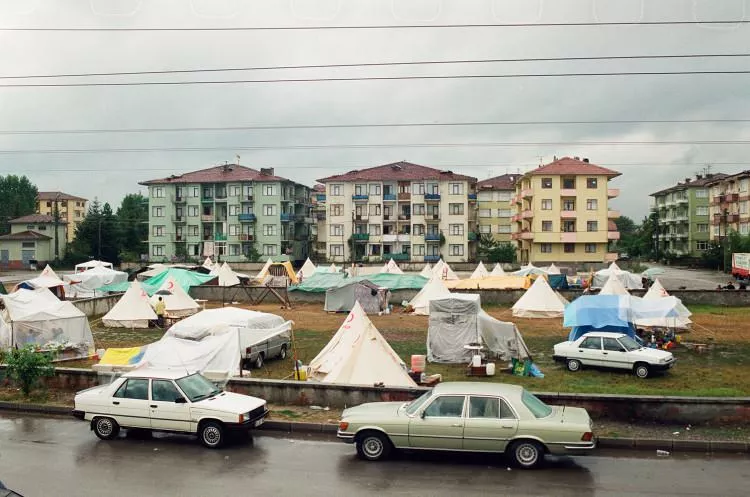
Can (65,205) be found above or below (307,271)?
above

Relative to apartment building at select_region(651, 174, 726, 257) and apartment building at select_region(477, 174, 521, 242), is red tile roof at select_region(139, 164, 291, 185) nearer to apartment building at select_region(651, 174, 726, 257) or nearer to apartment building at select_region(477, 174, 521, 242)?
apartment building at select_region(477, 174, 521, 242)

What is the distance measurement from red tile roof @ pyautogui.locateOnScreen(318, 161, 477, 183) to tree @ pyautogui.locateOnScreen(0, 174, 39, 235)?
68.6 m

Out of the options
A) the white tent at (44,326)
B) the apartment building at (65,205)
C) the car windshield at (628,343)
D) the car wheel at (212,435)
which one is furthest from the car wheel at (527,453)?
the apartment building at (65,205)

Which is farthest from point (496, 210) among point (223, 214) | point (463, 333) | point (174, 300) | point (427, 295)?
point (463, 333)

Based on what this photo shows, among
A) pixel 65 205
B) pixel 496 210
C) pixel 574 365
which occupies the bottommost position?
pixel 574 365

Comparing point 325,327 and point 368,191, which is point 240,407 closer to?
point 325,327

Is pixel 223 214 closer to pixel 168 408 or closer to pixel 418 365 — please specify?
pixel 418 365

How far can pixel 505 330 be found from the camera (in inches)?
917

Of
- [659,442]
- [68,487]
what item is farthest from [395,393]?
[68,487]

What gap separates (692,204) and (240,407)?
102779 millimetres

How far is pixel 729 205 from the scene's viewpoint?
88062mm

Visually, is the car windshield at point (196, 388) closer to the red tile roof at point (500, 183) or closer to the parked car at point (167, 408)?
the parked car at point (167, 408)

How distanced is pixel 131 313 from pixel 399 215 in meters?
55.0

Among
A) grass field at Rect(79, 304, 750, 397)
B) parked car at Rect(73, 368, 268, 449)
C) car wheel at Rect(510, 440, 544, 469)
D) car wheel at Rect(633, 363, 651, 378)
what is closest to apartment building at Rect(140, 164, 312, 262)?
grass field at Rect(79, 304, 750, 397)
